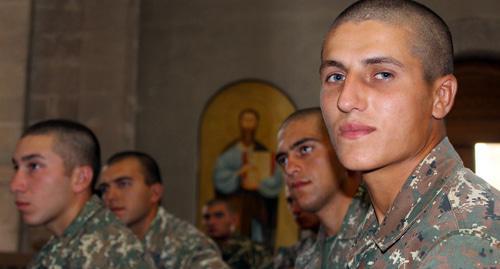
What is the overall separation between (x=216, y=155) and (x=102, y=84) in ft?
4.74

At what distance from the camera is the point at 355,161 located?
1693 millimetres

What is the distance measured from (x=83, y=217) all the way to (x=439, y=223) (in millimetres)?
2292

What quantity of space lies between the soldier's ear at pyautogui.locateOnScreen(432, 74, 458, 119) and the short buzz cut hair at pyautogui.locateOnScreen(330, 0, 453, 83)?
0.02m

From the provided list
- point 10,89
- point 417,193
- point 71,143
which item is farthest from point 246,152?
point 417,193

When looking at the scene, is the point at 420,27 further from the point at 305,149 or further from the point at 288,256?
the point at 288,256

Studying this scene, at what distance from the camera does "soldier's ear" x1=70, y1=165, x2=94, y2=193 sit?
3.57 meters

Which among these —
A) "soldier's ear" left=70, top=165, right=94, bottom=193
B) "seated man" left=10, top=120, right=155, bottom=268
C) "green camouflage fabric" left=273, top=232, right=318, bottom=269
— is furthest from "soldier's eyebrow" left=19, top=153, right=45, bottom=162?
"green camouflage fabric" left=273, top=232, right=318, bottom=269

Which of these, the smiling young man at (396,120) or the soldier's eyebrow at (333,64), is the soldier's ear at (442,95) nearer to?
the smiling young man at (396,120)

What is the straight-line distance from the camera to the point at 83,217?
347 centimetres

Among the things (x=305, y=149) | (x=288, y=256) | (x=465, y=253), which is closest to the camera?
(x=465, y=253)

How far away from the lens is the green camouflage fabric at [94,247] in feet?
10.3

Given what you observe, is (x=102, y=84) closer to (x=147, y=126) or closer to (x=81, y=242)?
(x=147, y=126)

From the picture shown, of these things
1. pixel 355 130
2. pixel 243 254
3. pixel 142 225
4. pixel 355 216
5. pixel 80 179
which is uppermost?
pixel 355 130

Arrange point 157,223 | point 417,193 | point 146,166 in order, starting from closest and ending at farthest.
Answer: point 417,193
point 157,223
point 146,166
